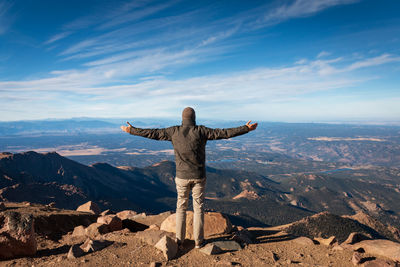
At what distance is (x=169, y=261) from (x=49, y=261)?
13.4 feet

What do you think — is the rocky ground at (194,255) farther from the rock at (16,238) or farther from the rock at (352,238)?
the rock at (352,238)

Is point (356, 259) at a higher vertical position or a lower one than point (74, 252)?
lower

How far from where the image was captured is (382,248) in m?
10.2

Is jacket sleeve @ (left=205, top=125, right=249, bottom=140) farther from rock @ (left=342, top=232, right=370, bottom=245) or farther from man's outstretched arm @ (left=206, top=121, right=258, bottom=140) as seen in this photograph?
rock @ (left=342, top=232, right=370, bottom=245)

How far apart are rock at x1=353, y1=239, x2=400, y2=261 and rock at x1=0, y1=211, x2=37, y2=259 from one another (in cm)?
1332

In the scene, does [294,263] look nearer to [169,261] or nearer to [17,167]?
[169,261]

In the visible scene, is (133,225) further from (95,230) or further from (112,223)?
(95,230)

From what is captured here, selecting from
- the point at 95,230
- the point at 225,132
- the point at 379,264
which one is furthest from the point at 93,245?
the point at 379,264

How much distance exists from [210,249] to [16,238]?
22.6 ft

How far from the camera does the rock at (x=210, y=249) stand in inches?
344

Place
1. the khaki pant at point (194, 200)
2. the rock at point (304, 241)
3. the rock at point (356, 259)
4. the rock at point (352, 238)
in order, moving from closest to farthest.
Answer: the khaki pant at point (194, 200)
the rock at point (356, 259)
the rock at point (304, 241)
the rock at point (352, 238)

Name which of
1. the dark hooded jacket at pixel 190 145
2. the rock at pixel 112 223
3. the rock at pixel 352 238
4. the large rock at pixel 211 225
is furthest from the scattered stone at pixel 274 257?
the rock at pixel 112 223

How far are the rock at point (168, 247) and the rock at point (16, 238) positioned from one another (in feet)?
15.0

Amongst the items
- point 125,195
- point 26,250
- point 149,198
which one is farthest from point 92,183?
point 26,250
